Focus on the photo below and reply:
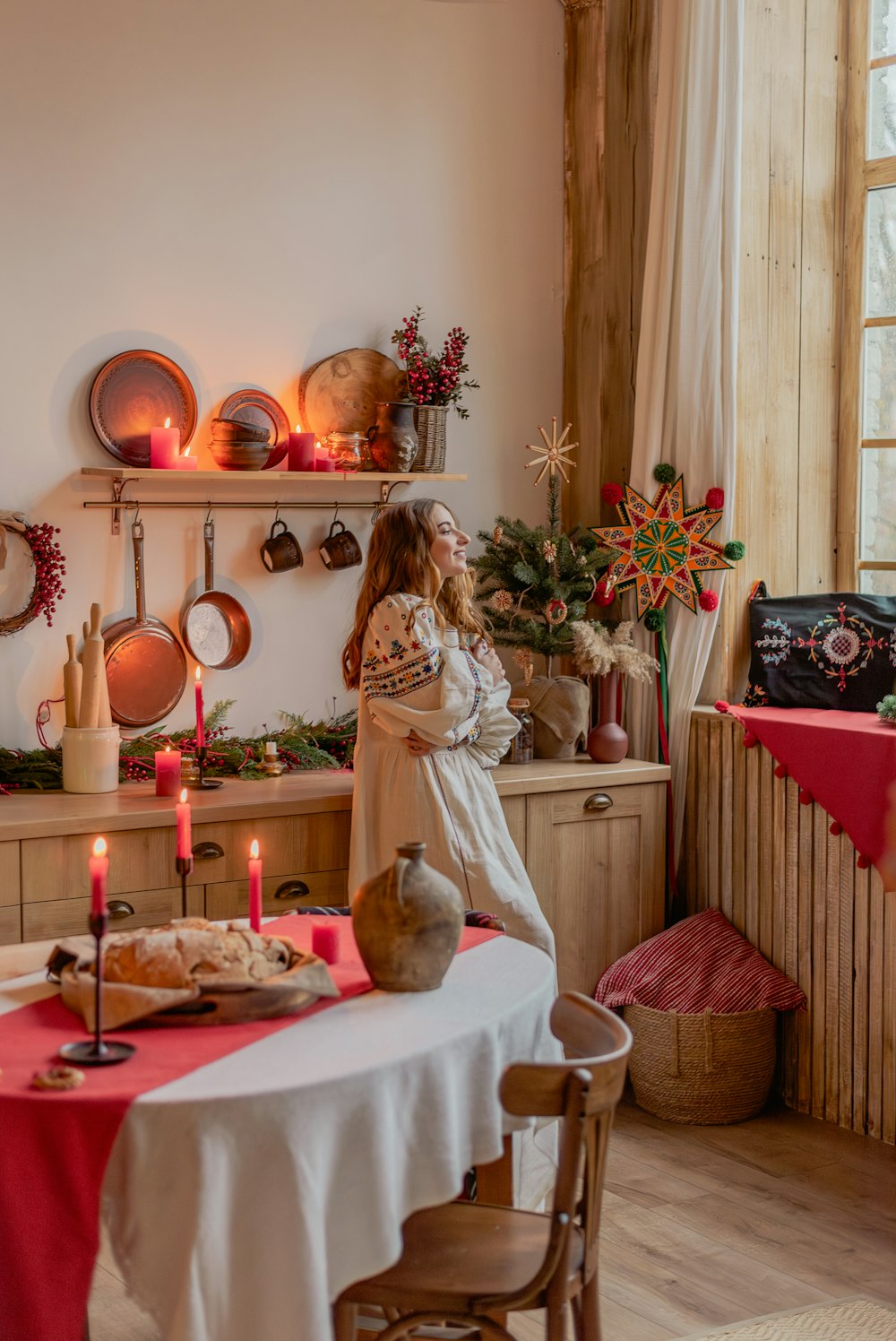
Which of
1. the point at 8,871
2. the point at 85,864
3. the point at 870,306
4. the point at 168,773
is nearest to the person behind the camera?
the point at 8,871

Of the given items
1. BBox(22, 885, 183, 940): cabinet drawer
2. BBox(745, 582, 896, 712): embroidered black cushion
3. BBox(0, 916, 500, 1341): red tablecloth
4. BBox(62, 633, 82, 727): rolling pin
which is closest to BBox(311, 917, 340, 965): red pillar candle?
BBox(0, 916, 500, 1341): red tablecloth

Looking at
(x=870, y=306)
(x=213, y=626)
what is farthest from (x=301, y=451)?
(x=870, y=306)

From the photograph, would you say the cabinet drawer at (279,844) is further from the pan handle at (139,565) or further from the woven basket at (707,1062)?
the woven basket at (707,1062)

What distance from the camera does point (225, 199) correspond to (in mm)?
3697

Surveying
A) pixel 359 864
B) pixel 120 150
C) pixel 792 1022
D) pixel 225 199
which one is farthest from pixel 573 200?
pixel 792 1022

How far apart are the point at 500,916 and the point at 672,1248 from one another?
31.1 inches

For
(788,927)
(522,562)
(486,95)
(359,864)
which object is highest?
(486,95)

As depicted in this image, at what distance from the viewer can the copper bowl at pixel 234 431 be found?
3.58 metres

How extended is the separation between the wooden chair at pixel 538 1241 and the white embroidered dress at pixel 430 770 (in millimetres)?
1213

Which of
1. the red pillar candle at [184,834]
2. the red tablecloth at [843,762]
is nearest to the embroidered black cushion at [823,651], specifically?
the red tablecloth at [843,762]

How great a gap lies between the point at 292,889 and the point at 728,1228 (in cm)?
122

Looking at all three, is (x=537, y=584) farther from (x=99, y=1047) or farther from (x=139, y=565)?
(x=99, y=1047)

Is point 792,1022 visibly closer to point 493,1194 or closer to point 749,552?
point 749,552

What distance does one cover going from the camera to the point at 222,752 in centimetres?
356
